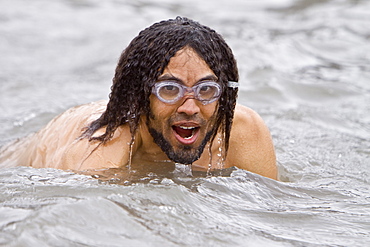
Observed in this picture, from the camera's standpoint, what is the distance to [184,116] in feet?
15.3

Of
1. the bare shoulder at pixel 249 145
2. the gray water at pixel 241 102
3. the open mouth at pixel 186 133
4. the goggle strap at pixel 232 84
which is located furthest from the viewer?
the bare shoulder at pixel 249 145

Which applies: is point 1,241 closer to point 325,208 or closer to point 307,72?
point 325,208

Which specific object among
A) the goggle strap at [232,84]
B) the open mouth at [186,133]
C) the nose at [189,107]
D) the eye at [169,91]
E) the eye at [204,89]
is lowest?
the open mouth at [186,133]

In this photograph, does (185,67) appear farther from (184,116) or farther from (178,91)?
(184,116)

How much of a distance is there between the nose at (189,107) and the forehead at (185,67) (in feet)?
0.43

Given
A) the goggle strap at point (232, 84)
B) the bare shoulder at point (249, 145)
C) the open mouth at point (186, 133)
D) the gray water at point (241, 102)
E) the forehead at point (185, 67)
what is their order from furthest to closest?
the bare shoulder at point (249, 145) → the goggle strap at point (232, 84) → the open mouth at point (186, 133) → the forehead at point (185, 67) → the gray water at point (241, 102)

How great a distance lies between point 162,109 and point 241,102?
4289mm

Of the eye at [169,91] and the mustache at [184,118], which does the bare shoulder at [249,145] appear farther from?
the eye at [169,91]

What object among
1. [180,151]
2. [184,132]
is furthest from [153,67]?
[180,151]

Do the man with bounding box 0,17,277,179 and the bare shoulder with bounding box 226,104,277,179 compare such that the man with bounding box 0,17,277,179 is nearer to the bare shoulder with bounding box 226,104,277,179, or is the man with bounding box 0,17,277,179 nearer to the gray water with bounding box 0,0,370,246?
the bare shoulder with bounding box 226,104,277,179

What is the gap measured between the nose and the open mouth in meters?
0.13

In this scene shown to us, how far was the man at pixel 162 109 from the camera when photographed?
15.2 feet

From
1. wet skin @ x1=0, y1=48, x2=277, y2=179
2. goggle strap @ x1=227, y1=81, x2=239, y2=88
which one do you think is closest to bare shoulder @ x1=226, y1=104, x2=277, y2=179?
wet skin @ x1=0, y1=48, x2=277, y2=179

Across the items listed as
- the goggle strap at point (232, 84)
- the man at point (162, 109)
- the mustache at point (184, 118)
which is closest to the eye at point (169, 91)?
the man at point (162, 109)
